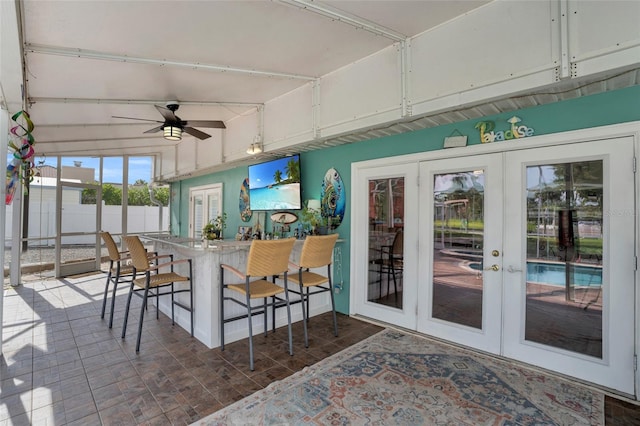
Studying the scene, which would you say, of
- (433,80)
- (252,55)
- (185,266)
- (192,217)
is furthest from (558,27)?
(192,217)

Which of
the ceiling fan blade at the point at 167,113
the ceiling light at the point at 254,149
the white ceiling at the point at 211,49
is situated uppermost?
the white ceiling at the point at 211,49

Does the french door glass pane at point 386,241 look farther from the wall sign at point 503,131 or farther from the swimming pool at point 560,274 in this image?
the swimming pool at point 560,274

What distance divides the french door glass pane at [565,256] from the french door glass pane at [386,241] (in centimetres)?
131

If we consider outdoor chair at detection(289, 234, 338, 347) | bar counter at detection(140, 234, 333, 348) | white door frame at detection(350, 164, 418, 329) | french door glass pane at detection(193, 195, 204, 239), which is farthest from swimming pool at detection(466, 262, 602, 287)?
french door glass pane at detection(193, 195, 204, 239)

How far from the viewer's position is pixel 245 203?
588 cm

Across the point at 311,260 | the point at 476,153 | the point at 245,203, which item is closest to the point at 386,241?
the point at 311,260

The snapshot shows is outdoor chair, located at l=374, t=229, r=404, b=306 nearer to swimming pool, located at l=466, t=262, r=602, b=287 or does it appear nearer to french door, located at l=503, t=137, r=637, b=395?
french door, located at l=503, t=137, r=637, b=395

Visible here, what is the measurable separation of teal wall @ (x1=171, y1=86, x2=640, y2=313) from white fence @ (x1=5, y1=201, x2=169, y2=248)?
3.12 m

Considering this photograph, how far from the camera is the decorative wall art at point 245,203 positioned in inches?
228

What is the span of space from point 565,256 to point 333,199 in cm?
263

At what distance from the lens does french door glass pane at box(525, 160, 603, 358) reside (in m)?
2.47

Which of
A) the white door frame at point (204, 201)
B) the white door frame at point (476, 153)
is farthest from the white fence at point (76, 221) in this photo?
the white door frame at point (476, 153)

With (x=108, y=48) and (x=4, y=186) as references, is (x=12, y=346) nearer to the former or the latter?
(x=4, y=186)

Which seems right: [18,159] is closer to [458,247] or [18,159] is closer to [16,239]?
[16,239]
